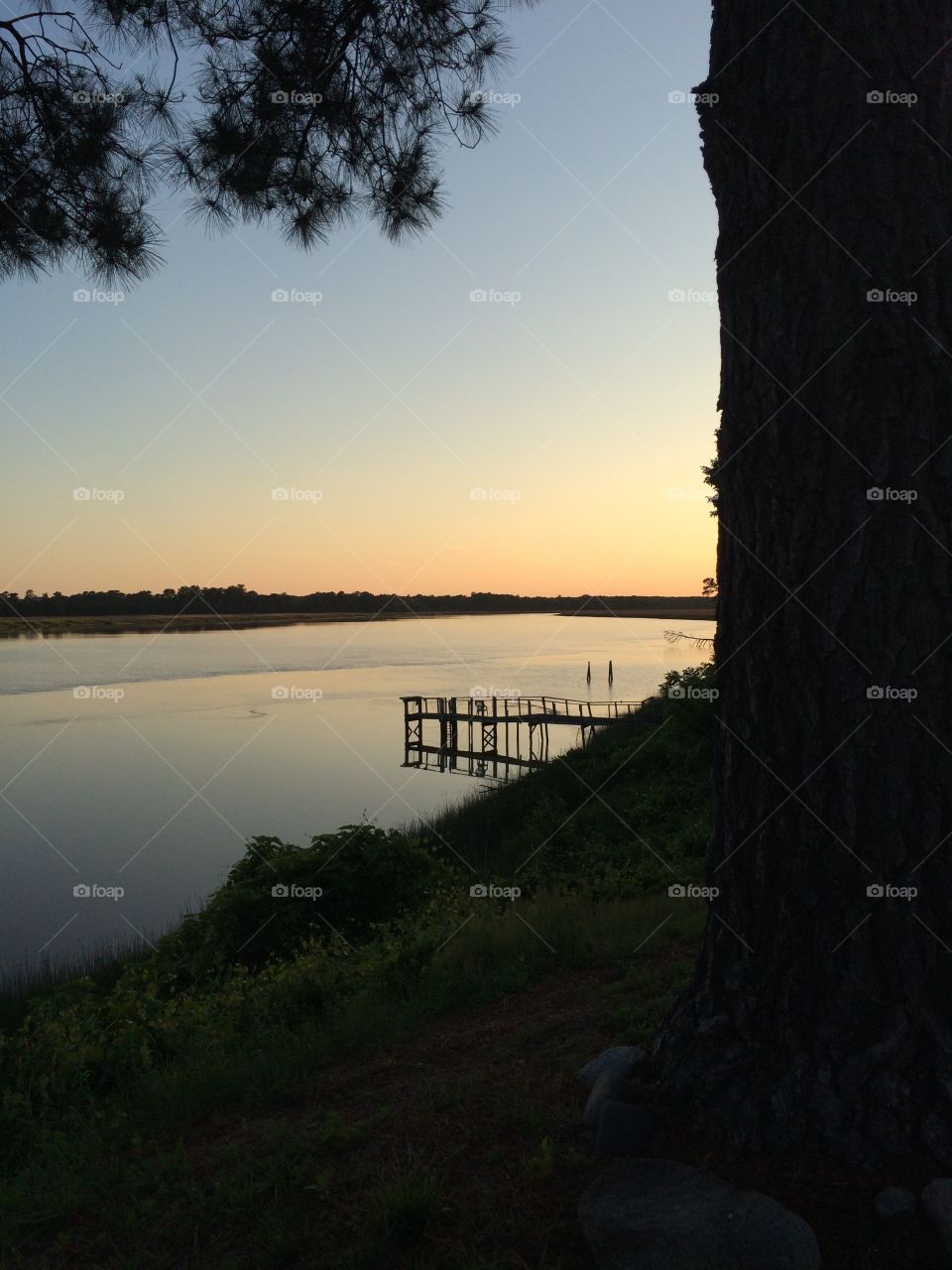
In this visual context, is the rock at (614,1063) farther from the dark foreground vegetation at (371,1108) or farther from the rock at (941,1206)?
the rock at (941,1206)

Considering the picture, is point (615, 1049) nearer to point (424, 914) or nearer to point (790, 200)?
point (790, 200)

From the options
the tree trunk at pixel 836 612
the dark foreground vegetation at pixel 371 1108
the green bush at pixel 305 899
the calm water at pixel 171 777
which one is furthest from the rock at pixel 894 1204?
the calm water at pixel 171 777

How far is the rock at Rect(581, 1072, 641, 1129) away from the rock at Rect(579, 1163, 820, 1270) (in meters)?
0.46

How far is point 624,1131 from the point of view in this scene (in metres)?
3.12

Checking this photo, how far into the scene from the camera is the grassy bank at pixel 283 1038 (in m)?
3.09

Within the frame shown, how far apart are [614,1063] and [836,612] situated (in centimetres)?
187

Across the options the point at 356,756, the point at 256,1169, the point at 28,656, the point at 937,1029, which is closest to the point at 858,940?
the point at 937,1029

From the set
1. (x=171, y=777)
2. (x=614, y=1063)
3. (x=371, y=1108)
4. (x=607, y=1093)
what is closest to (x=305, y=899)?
(x=371, y=1108)

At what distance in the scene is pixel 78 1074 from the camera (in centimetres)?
538

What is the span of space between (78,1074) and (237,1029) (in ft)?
2.98

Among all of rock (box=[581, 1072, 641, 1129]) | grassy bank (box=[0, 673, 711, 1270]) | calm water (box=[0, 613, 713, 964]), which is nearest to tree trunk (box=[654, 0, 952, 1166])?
rock (box=[581, 1072, 641, 1129])

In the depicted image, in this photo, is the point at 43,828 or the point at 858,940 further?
the point at 43,828

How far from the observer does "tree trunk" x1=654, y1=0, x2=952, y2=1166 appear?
9.93ft

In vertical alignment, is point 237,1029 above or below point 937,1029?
below
